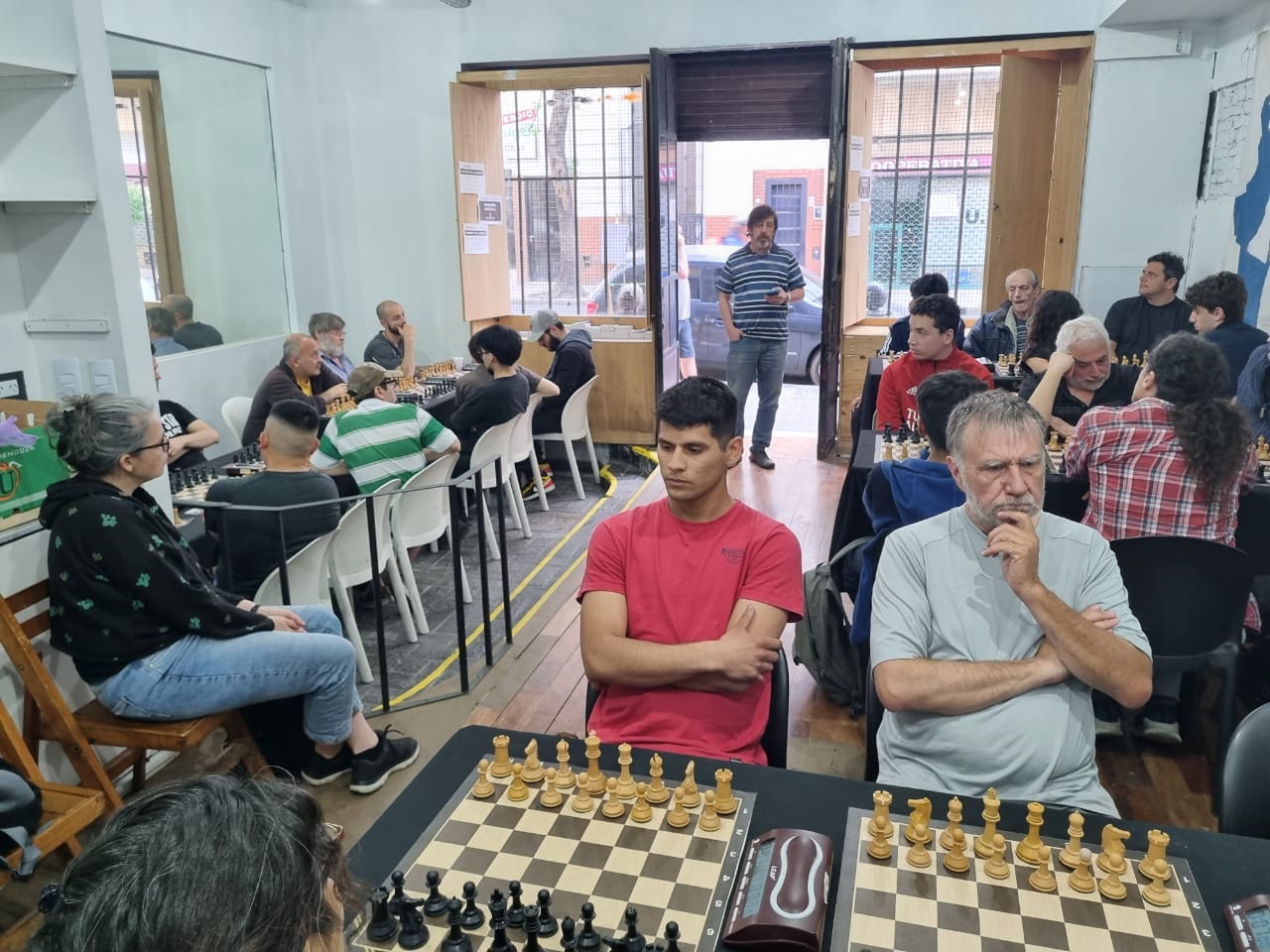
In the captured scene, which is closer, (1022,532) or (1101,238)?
(1022,532)

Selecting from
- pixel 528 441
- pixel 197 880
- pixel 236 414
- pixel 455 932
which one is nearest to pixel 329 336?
pixel 236 414

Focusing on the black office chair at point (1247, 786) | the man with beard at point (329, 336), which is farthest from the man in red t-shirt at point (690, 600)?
the man with beard at point (329, 336)

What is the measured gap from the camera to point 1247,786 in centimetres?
166

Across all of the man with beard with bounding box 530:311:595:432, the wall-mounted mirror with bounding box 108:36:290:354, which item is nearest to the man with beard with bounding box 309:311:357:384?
the wall-mounted mirror with bounding box 108:36:290:354

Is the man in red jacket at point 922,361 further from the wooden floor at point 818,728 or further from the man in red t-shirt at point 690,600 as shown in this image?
the man in red t-shirt at point 690,600

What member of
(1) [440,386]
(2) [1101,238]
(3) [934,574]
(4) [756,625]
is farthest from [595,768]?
(2) [1101,238]

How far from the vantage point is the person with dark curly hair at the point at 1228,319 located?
425 centimetres

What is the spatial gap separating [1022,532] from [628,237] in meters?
5.84

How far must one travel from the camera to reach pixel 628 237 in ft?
23.8

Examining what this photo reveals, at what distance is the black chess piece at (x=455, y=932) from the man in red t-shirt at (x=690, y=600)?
0.72m

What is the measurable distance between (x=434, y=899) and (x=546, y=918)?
0.16m

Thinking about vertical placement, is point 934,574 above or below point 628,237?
below

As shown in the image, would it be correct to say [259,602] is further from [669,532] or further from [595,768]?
[595,768]

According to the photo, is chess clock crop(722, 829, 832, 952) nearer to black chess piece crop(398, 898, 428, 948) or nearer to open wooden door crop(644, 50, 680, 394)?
black chess piece crop(398, 898, 428, 948)
